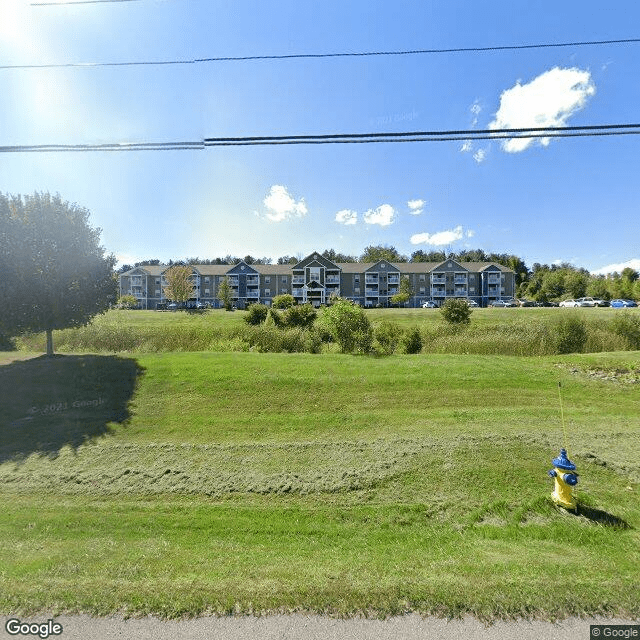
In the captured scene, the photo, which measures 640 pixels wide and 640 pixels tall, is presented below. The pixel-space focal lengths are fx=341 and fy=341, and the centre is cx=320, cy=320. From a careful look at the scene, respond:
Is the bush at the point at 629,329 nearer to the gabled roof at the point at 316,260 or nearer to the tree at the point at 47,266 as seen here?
the tree at the point at 47,266

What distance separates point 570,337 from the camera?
17.1 meters

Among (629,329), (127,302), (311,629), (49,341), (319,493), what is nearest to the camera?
(311,629)

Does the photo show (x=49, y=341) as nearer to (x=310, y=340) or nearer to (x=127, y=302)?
(x=310, y=340)

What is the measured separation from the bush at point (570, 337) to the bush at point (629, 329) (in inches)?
88.4

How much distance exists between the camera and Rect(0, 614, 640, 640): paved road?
2873 mm

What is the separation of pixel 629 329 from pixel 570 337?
404 cm

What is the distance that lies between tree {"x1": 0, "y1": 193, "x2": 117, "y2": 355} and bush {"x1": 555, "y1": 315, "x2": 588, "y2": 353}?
21.8 meters

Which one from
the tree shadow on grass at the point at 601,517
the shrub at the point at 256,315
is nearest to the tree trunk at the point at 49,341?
the shrub at the point at 256,315

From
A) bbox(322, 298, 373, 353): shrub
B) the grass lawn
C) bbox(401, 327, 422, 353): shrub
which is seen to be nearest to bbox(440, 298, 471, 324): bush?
bbox(401, 327, 422, 353): shrub

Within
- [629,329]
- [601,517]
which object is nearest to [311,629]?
[601,517]

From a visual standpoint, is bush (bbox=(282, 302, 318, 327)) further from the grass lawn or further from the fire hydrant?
the fire hydrant

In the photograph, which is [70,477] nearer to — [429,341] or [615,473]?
[615,473]

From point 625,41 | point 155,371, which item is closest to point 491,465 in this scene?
point 625,41

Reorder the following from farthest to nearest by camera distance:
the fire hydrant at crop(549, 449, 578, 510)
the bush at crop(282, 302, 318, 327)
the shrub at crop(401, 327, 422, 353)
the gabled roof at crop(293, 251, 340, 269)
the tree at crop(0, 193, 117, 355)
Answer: the gabled roof at crop(293, 251, 340, 269)
the bush at crop(282, 302, 318, 327)
the shrub at crop(401, 327, 422, 353)
the tree at crop(0, 193, 117, 355)
the fire hydrant at crop(549, 449, 578, 510)
